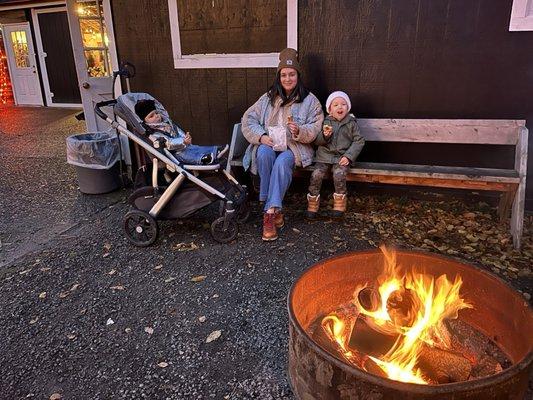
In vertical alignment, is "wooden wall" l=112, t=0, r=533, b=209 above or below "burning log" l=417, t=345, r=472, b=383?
above

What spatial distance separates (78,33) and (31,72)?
943 cm

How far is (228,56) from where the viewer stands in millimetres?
5074

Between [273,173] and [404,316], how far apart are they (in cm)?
219

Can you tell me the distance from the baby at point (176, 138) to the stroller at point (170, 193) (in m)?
0.07

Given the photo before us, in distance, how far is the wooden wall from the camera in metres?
4.19

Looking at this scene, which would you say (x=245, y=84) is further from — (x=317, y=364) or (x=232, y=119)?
(x=317, y=364)

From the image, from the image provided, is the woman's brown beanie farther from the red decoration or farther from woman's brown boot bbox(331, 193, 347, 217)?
the red decoration

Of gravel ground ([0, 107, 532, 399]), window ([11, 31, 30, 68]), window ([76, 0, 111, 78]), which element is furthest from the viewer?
window ([11, 31, 30, 68])

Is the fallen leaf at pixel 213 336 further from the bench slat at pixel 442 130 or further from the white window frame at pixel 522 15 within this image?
the white window frame at pixel 522 15

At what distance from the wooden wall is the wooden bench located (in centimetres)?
22

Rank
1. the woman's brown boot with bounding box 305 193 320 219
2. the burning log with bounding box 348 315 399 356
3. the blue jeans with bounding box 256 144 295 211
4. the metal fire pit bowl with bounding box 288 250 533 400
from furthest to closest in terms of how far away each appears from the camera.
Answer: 1. the woman's brown boot with bounding box 305 193 320 219
2. the blue jeans with bounding box 256 144 295 211
3. the burning log with bounding box 348 315 399 356
4. the metal fire pit bowl with bounding box 288 250 533 400

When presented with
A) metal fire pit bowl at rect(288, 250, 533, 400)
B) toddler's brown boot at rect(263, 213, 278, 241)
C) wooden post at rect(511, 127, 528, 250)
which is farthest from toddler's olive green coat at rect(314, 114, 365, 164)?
metal fire pit bowl at rect(288, 250, 533, 400)

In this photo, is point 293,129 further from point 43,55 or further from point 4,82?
point 4,82

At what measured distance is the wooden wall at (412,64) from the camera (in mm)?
4191
